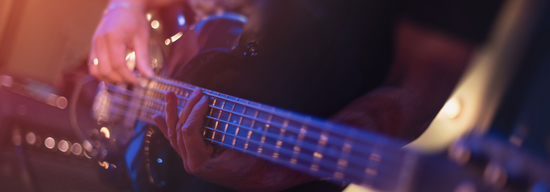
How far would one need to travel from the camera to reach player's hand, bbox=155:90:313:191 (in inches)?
15.3

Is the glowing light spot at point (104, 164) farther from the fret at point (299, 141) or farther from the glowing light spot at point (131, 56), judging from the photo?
the fret at point (299, 141)

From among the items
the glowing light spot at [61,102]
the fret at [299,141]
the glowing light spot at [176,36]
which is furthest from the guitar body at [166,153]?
the glowing light spot at [61,102]

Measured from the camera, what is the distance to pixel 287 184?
407mm

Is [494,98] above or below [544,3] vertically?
below

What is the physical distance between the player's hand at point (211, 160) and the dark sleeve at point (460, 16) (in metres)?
0.32

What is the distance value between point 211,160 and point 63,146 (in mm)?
686

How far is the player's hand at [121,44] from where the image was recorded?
0.52 m

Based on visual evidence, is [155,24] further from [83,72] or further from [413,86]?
[413,86]

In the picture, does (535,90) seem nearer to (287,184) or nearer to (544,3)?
(544,3)

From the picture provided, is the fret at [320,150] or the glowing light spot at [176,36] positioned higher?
the glowing light spot at [176,36]

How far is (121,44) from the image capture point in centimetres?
52

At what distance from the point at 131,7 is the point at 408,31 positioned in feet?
1.92

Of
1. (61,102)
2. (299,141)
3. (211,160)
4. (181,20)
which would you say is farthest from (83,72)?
(299,141)

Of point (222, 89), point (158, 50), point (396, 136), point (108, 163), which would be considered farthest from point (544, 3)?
point (108, 163)
